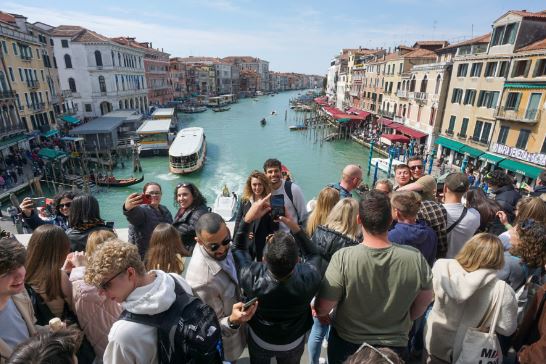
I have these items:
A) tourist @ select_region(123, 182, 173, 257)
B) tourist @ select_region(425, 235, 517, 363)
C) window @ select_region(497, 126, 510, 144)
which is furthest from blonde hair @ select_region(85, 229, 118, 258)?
window @ select_region(497, 126, 510, 144)

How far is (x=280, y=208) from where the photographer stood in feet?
9.39

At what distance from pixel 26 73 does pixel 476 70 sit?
32394 millimetres

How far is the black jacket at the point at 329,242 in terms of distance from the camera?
8.25 feet

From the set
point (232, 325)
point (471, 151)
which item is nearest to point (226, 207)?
point (232, 325)

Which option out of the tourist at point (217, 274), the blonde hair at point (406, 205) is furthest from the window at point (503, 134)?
the tourist at point (217, 274)

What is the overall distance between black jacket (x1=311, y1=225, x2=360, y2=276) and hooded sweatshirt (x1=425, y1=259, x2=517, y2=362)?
2.28ft

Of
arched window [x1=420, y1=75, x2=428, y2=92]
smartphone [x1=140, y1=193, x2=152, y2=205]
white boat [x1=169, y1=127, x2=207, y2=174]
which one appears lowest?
white boat [x1=169, y1=127, x2=207, y2=174]

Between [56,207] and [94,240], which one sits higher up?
[94,240]

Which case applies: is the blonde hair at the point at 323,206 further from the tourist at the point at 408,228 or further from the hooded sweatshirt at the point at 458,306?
the hooded sweatshirt at the point at 458,306

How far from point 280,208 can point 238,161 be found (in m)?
25.4

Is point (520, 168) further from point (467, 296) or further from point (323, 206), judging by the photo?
point (467, 296)

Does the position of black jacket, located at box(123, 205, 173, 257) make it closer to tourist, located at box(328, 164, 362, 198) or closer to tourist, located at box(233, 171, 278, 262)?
tourist, located at box(233, 171, 278, 262)

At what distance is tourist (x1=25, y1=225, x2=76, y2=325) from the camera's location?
7.06ft

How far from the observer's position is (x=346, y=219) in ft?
8.48
